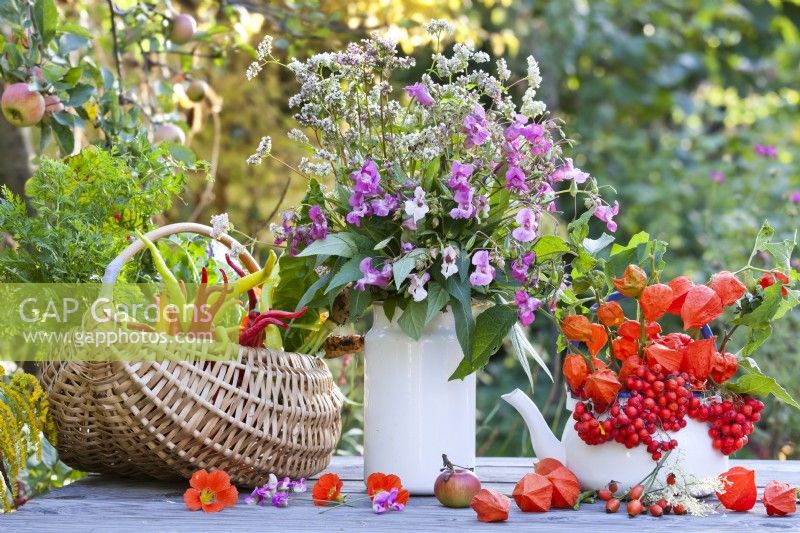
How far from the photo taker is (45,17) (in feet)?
4.96

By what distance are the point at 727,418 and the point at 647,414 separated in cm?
11

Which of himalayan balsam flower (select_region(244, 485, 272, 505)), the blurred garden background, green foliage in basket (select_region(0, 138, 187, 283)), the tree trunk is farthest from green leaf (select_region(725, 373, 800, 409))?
the tree trunk

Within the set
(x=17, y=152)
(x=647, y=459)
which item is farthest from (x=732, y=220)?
(x=17, y=152)

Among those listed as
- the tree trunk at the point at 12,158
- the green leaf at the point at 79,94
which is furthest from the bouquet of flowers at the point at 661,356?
the tree trunk at the point at 12,158

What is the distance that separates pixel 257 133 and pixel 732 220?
1.85 meters

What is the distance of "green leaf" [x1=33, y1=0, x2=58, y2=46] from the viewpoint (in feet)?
4.94

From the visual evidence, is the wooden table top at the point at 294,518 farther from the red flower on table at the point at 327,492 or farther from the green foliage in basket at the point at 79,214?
the green foliage in basket at the point at 79,214

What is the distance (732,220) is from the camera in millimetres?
2623

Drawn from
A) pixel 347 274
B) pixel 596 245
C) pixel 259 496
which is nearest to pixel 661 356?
pixel 596 245

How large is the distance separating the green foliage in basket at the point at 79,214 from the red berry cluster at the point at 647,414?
650 millimetres

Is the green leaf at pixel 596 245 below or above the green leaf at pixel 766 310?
above

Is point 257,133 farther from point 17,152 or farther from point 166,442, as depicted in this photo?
point 166,442

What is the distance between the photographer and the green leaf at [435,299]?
3.62 feet

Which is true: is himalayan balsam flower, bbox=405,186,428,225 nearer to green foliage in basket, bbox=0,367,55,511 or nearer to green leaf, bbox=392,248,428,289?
green leaf, bbox=392,248,428,289
